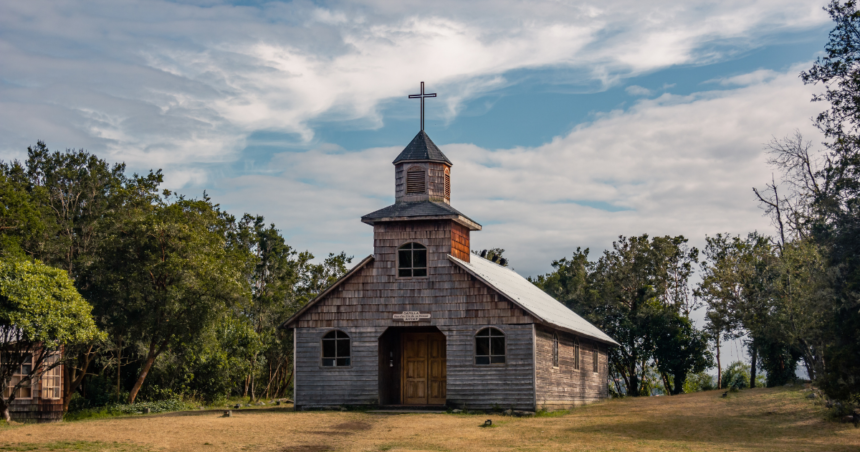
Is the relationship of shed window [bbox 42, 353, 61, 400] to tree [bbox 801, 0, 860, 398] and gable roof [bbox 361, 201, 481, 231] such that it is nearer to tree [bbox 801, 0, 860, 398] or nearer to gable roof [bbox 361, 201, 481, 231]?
gable roof [bbox 361, 201, 481, 231]

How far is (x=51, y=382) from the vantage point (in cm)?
2911

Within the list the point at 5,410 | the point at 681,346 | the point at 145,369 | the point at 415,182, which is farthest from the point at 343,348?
the point at 681,346

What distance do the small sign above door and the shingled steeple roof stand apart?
5758mm

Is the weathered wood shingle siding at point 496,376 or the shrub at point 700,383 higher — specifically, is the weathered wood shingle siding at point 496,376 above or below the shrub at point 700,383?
above

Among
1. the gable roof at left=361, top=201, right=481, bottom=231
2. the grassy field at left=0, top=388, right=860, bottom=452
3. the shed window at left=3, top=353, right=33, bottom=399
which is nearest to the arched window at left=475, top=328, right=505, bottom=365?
the grassy field at left=0, top=388, right=860, bottom=452

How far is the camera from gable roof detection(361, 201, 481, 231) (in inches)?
1054

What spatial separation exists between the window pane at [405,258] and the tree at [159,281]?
25.0 ft

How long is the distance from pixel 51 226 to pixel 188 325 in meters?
9.07

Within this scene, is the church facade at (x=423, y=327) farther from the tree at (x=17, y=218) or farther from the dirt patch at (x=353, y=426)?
the tree at (x=17, y=218)

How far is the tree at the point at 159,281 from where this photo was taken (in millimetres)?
29641

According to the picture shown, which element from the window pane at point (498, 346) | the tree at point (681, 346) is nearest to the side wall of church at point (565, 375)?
the window pane at point (498, 346)

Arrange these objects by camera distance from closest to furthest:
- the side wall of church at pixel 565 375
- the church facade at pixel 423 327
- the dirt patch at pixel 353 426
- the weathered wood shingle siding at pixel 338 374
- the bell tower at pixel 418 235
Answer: the dirt patch at pixel 353 426
the church facade at pixel 423 327
the side wall of church at pixel 565 375
the weathered wood shingle siding at pixel 338 374
the bell tower at pixel 418 235

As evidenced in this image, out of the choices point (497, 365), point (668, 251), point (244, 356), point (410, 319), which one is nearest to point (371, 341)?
point (410, 319)

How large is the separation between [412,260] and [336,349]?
13.3 ft
